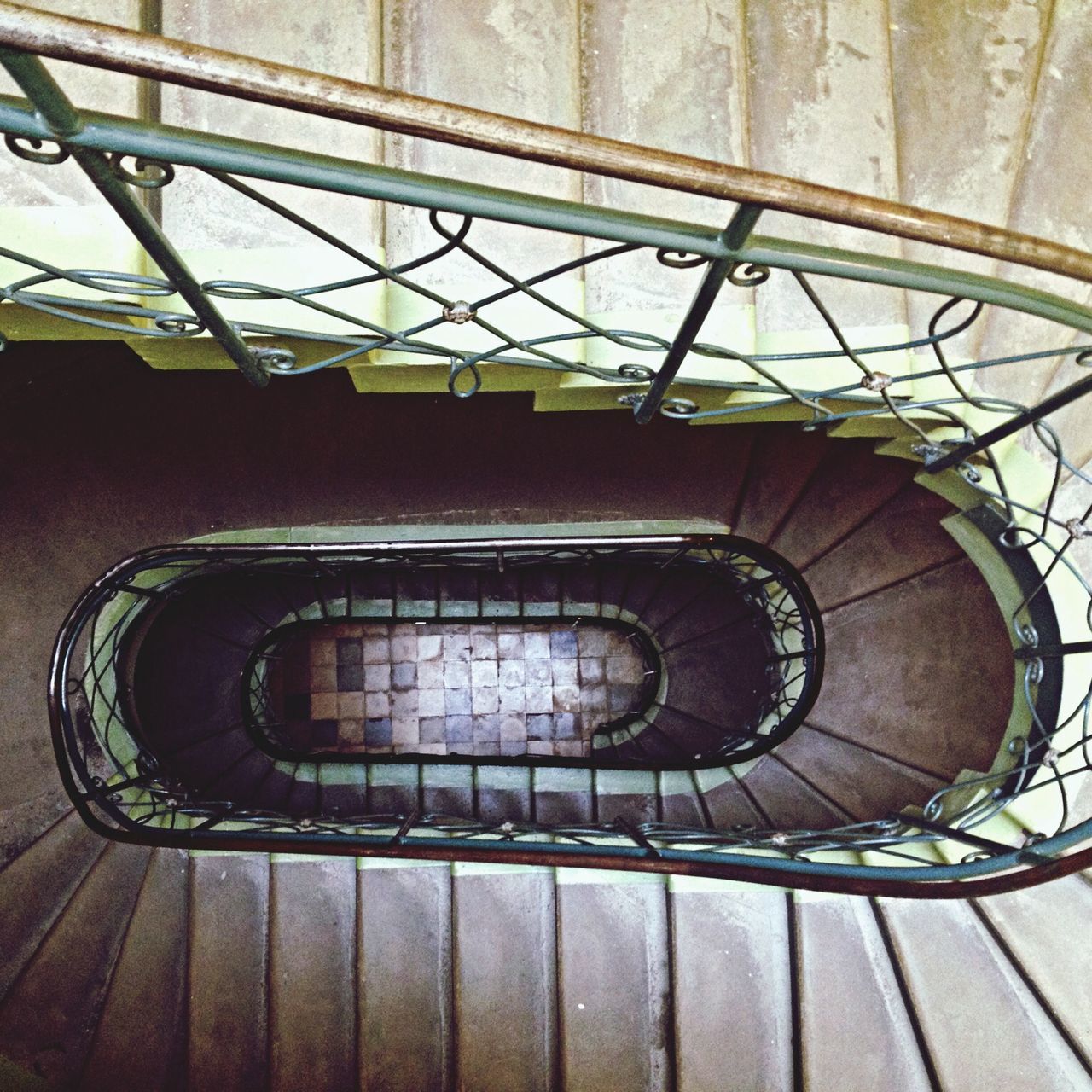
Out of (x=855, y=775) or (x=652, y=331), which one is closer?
(x=652, y=331)

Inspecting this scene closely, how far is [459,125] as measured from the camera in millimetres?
1261

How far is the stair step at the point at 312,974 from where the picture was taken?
341 centimetres

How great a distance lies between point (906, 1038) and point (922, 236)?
2766 mm

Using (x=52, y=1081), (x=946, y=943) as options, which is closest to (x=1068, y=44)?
(x=946, y=943)

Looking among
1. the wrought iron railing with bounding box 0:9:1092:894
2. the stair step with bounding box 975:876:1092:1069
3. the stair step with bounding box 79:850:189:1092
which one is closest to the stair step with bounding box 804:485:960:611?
the wrought iron railing with bounding box 0:9:1092:894

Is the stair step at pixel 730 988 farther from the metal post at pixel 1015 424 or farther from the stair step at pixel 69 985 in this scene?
the stair step at pixel 69 985

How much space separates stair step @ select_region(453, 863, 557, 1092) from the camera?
3314 mm

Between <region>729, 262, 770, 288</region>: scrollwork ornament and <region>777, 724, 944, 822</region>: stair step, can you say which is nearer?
<region>729, 262, 770, 288</region>: scrollwork ornament

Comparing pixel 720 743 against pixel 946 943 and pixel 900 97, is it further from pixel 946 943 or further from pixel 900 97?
pixel 900 97

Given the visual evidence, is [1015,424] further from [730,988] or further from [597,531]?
[730,988]

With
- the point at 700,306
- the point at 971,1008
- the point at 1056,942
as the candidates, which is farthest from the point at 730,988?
the point at 700,306

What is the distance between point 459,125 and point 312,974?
132 inches

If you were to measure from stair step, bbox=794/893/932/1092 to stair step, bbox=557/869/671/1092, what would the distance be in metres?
0.52

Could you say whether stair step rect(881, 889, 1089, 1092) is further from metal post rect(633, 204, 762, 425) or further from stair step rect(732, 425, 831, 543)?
metal post rect(633, 204, 762, 425)
